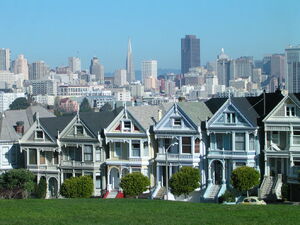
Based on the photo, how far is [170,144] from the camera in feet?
151

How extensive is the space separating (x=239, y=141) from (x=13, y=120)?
14.3m

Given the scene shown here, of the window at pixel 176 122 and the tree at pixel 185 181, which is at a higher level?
the window at pixel 176 122

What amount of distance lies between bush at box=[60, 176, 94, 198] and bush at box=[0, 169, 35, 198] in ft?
7.35

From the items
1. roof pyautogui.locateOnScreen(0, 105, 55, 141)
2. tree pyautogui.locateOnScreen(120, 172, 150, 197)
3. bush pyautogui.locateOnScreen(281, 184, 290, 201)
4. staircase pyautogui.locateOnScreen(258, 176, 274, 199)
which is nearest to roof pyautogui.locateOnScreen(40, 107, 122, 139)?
roof pyautogui.locateOnScreen(0, 105, 55, 141)

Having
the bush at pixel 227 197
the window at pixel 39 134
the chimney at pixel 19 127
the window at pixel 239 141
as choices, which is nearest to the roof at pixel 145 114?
the window at pixel 239 141

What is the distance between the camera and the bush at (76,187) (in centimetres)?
4581

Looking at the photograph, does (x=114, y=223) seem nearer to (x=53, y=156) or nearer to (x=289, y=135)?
(x=289, y=135)

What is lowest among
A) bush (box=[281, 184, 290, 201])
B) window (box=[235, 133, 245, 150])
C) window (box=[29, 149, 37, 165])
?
bush (box=[281, 184, 290, 201])

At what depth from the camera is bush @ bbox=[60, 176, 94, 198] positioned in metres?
45.8

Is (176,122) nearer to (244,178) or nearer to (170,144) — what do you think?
(170,144)

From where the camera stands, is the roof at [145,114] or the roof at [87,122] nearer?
A: the roof at [145,114]

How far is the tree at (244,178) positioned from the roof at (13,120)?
44.2 ft

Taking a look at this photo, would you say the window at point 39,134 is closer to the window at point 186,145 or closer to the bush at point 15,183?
the bush at point 15,183

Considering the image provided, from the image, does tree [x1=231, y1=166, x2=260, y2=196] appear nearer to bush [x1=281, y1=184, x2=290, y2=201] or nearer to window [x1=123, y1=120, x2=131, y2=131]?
bush [x1=281, y1=184, x2=290, y2=201]
